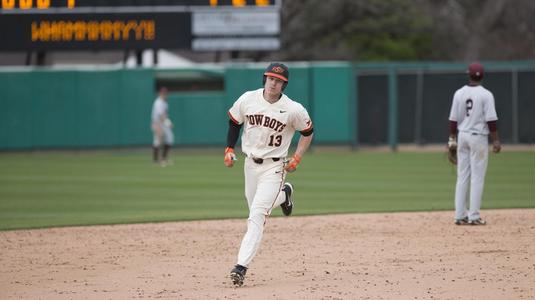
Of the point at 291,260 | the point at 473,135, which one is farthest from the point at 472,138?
the point at 291,260

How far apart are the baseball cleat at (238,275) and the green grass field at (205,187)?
19.0 ft

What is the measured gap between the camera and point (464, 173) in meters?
13.0

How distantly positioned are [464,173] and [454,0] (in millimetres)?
37840

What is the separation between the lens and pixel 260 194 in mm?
9055

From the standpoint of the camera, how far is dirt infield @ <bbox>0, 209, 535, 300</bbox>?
860cm

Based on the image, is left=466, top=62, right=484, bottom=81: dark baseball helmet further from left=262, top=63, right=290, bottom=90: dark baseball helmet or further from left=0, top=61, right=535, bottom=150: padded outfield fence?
left=0, top=61, right=535, bottom=150: padded outfield fence

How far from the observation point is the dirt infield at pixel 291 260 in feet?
28.2

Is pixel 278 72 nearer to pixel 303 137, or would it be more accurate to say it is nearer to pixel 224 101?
pixel 303 137

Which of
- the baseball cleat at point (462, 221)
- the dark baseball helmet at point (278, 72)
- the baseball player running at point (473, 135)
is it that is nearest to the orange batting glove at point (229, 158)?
the dark baseball helmet at point (278, 72)

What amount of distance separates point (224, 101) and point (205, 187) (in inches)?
411

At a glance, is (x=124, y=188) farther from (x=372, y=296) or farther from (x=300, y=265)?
(x=372, y=296)

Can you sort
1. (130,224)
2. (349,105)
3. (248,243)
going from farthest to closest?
(349,105) → (130,224) → (248,243)

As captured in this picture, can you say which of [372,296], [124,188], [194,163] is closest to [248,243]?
[372,296]

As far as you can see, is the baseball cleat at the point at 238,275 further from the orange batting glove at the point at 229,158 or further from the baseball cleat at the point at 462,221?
the baseball cleat at the point at 462,221
